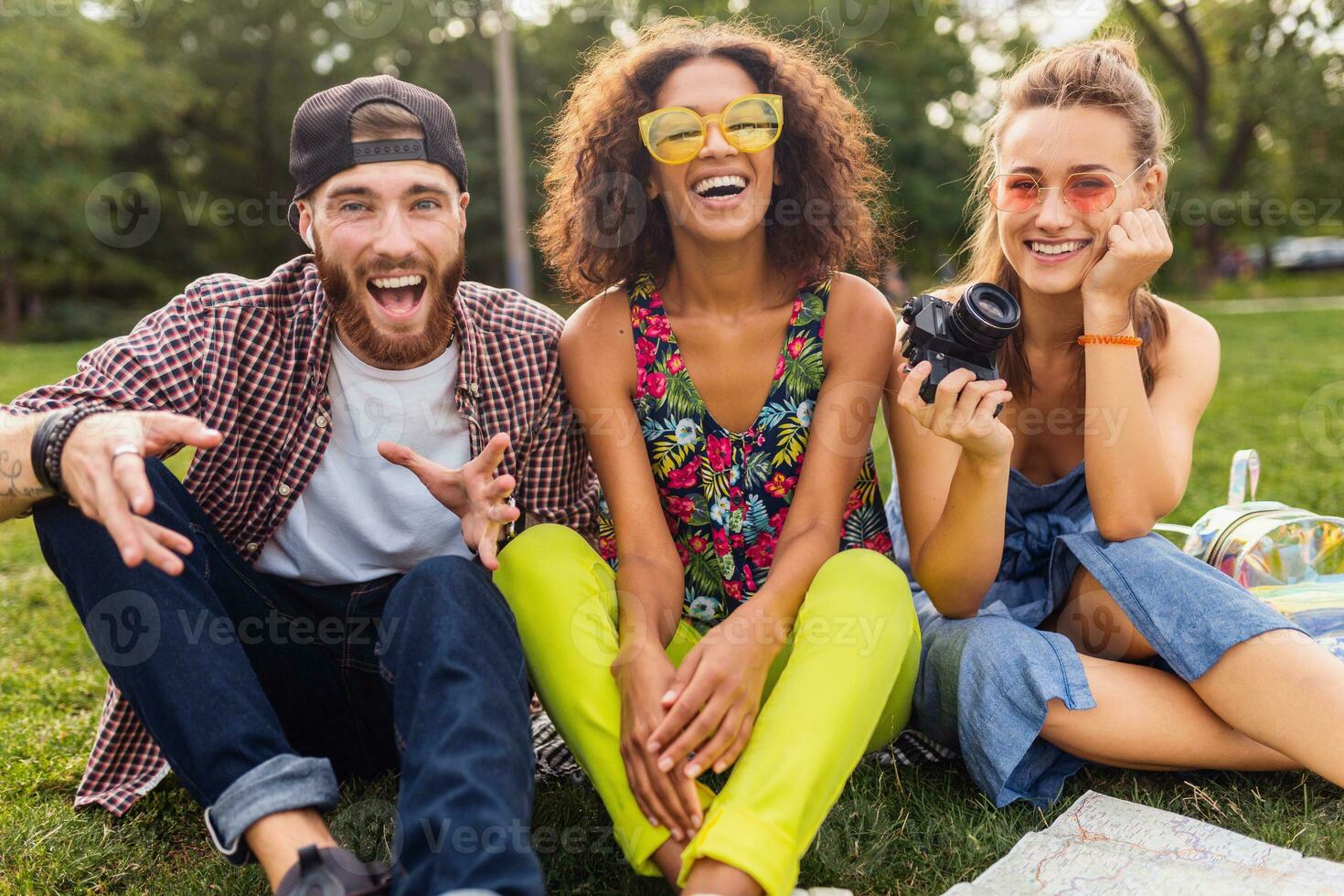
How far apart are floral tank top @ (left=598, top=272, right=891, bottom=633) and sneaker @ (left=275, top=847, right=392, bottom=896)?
117cm

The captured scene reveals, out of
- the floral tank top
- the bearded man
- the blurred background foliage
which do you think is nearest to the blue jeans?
the bearded man

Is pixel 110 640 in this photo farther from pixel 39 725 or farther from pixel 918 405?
pixel 918 405

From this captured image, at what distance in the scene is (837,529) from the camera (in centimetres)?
251

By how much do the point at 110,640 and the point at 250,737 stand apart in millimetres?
321

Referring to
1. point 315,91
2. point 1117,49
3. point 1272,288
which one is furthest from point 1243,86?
point 1117,49

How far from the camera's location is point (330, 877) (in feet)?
5.55

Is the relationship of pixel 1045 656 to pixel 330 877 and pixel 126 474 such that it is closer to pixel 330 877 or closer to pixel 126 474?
pixel 330 877

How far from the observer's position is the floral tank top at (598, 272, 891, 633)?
107 inches

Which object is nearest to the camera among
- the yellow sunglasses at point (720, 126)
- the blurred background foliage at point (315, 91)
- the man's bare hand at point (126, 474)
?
the man's bare hand at point (126, 474)

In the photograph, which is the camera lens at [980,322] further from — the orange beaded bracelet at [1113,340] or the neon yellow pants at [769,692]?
the neon yellow pants at [769,692]

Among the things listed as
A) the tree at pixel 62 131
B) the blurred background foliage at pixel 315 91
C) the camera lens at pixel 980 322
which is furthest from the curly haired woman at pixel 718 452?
the tree at pixel 62 131

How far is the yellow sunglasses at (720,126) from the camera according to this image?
2619 millimetres

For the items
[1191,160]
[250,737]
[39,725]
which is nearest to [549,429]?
[250,737]

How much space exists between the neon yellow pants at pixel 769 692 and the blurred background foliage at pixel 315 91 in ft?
58.2
